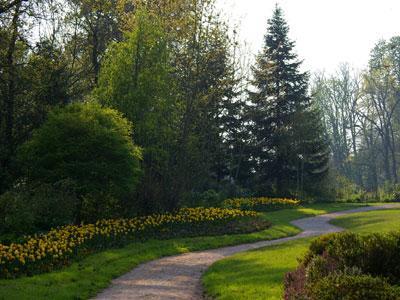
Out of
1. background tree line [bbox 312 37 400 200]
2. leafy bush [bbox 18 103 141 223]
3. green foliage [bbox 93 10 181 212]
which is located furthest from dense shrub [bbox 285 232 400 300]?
background tree line [bbox 312 37 400 200]

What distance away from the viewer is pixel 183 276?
11602mm

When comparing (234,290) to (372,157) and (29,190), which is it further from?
(372,157)

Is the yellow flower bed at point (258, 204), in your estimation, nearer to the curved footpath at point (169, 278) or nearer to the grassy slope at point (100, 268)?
the grassy slope at point (100, 268)

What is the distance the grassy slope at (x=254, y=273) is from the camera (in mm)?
8961

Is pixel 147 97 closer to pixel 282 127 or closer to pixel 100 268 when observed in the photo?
pixel 100 268

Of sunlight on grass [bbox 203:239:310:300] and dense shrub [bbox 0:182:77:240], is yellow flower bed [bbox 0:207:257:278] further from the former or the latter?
sunlight on grass [bbox 203:239:310:300]

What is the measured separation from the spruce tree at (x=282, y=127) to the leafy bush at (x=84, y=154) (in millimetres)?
20753

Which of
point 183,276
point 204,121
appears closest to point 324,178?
point 204,121

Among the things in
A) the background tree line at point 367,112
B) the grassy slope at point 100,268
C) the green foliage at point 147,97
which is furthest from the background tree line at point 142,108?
the background tree line at point 367,112

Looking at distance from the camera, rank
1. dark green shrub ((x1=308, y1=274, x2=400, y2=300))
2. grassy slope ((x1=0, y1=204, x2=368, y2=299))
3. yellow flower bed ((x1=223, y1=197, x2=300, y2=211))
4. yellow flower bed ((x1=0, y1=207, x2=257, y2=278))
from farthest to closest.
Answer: yellow flower bed ((x1=223, y1=197, x2=300, y2=211)), yellow flower bed ((x1=0, y1=207, x2=257, y2=278)), grassy slope ((x1=0, y1=204, x2=368, y2=299)), dark green shrub ((x1=308, y1=274, x2=400, y2=300))

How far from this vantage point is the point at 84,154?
56.6 feet

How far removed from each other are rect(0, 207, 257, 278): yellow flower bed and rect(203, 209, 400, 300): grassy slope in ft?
12.9

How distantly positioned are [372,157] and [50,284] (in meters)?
62.2

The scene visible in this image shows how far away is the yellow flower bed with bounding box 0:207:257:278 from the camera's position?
11045 millimetres
